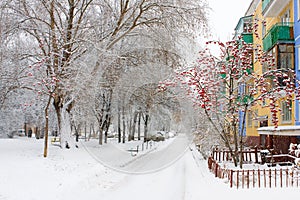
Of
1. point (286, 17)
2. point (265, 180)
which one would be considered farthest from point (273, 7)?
point (265, 180)

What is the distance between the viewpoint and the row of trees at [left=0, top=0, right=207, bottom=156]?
13.6 m

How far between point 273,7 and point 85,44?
33.6 ft

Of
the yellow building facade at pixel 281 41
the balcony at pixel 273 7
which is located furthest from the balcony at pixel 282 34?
the balcony at pixel 273 7

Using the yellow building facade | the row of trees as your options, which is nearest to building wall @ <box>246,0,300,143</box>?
the yellow building facade

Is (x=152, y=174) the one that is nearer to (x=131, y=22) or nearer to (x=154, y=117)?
(x=131, y=22)

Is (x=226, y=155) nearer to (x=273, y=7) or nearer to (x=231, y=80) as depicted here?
(x=231, y=80)

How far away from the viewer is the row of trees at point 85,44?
1359 cm

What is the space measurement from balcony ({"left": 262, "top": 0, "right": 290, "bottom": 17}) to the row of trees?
5.76m

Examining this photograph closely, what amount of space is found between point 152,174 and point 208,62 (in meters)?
4.61

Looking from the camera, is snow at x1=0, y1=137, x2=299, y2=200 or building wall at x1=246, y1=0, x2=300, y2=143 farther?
building wall at x1=246, y1=0, x2=300, y2=143

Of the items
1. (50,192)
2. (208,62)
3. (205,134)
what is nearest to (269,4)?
(205,134)

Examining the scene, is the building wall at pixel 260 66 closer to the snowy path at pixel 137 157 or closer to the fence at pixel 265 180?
the fence at pixel 265 180

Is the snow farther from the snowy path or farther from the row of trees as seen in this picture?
the row of trees

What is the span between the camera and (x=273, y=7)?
18.8 metres
